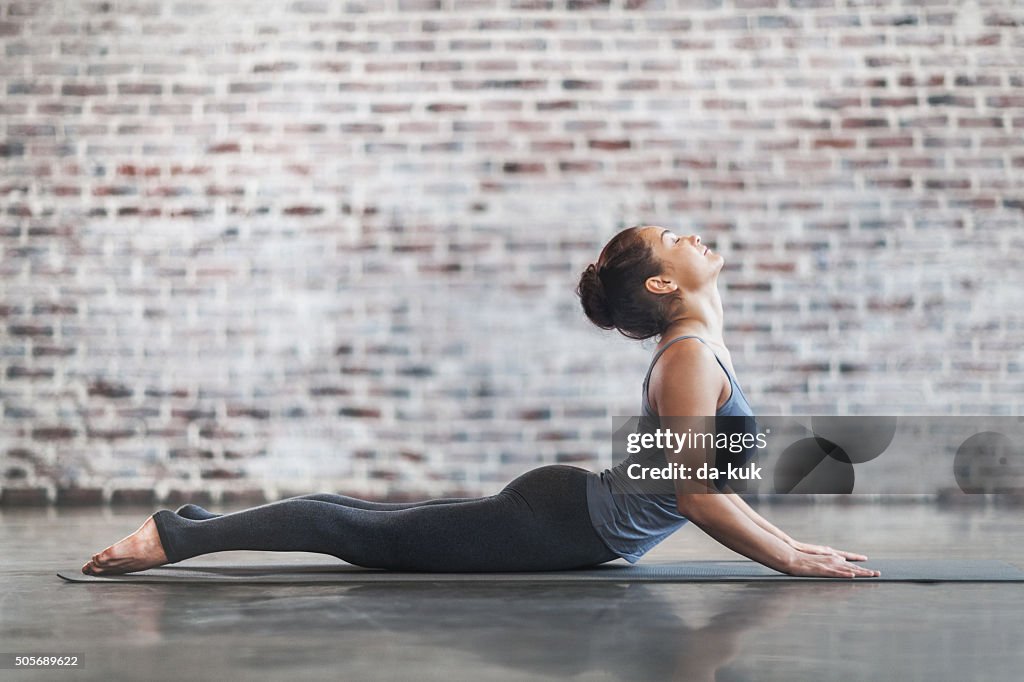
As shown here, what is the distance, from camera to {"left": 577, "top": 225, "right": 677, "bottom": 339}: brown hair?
219 cm

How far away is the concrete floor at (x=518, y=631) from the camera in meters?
1.43

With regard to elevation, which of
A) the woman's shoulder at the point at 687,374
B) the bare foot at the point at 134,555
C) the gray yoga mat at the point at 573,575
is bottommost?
the gray yoga mat at the point at 573,575

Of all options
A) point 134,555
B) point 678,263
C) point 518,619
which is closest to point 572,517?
point 518,619

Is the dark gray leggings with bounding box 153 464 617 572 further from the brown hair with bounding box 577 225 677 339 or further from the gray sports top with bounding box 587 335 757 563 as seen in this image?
the brown hair with bounding box 577 225 677 339

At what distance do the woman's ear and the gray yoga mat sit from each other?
58 centimetres

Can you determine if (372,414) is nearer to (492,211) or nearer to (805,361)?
(492,211)

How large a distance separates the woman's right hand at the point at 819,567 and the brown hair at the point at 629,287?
535 mm

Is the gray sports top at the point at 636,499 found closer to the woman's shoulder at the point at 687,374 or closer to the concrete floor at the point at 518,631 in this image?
the woman's shoulder at the point at 687,374

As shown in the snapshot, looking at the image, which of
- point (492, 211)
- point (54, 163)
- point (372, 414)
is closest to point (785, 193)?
point (492, 211)

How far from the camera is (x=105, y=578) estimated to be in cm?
222

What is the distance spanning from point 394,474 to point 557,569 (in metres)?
1.99

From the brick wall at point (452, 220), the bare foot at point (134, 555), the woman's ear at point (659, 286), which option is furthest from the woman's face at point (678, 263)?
the brick wall at point (452, 220)

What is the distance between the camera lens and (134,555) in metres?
2.18

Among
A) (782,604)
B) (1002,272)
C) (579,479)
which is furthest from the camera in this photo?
(1002,272)
